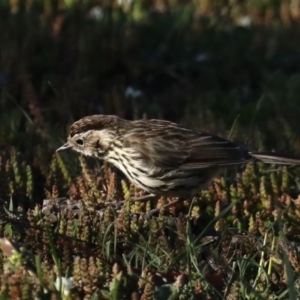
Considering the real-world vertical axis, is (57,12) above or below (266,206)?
above

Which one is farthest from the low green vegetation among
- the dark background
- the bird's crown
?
the bird's crown

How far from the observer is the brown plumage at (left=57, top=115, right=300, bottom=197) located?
7.33 metres

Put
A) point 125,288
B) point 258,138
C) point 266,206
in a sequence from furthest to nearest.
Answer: point 258,138
point 266,206
point 125,288

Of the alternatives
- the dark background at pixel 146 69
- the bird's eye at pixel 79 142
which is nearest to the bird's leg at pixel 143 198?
the bird's eye at pixel 79 142

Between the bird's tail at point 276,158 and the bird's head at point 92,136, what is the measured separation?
3.69ft

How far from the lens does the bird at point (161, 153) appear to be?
7.32 meters

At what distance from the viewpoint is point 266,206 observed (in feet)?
23.8

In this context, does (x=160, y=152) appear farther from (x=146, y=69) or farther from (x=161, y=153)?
(x=146, y=69)

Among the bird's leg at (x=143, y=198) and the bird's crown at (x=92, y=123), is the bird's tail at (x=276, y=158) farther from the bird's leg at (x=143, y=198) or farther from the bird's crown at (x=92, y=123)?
the bird's crown at (x=92, y=123)

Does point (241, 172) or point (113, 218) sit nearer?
point (113, 218)

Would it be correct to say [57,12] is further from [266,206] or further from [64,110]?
[266,206]

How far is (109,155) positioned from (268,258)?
1976 millimetres

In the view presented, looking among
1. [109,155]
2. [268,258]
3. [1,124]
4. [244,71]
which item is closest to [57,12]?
[244,71]

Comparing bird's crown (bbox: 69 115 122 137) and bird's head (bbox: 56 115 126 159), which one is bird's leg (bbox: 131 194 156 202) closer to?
bird's head (bbox: 56 115 126 159)
